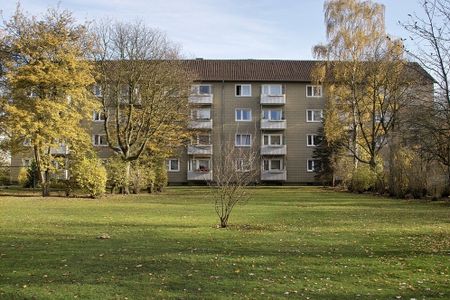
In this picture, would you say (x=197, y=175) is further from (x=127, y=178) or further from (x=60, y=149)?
(x=60, y=149)

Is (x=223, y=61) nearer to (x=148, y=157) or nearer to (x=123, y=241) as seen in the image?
(x=148, y=157)

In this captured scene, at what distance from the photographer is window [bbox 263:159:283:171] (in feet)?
202

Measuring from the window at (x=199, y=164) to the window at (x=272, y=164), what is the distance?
6.81 metres

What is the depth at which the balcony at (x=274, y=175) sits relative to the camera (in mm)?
60531

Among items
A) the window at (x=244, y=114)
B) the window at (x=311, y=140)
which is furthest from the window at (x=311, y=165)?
the window at (x=244, y=114)

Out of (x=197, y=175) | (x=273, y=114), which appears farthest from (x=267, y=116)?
(x=197, y=175)

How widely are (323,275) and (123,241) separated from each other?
212 inches

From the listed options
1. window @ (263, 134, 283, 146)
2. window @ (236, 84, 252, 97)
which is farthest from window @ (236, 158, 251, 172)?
window @ (236, 84, 252, 97)

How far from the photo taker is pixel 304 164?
2431 inches

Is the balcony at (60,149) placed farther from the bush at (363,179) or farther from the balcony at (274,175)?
the balcony at (274,175)

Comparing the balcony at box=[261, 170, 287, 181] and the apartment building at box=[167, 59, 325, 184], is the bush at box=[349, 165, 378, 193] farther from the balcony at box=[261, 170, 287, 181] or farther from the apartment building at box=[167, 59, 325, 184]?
the apartment building at box=[167, 59, 325, 184]

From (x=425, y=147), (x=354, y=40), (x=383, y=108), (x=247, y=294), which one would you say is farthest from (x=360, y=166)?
(x=247, y=294)

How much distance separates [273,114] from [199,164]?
1087 cm

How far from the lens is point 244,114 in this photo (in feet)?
204
